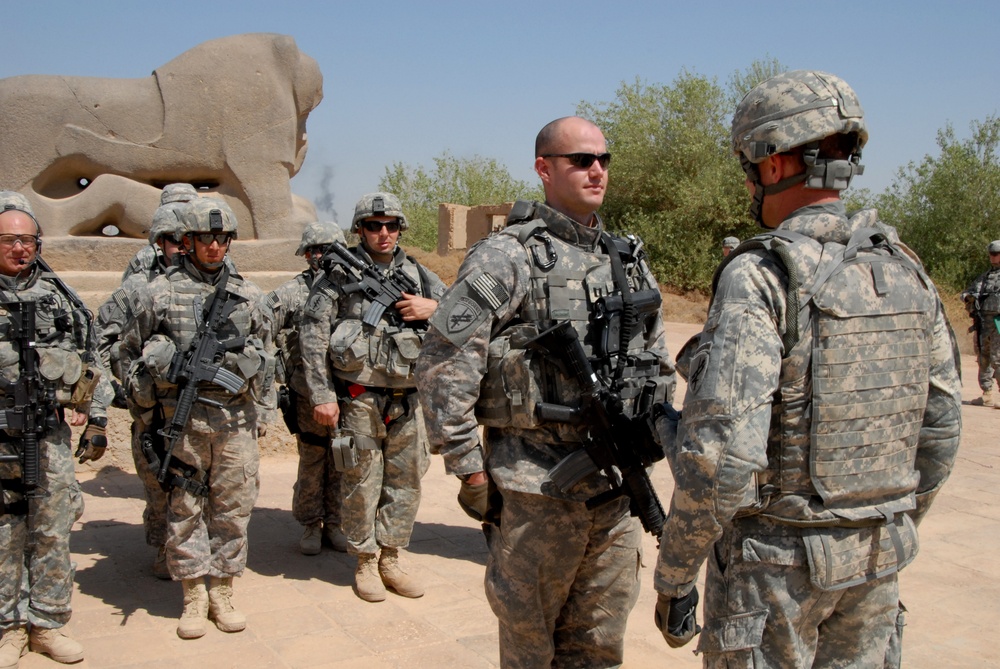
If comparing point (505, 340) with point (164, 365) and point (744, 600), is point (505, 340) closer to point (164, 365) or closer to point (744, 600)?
point (744, 600)

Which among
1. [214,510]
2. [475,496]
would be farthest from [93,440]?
[475,496]

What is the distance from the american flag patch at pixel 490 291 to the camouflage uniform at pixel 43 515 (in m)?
2.31

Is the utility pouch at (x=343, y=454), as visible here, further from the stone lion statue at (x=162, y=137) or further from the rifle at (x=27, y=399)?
the stone lion statue at (x=162, y=137)

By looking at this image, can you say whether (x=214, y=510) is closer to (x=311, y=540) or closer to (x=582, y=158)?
(x=311, y=540)

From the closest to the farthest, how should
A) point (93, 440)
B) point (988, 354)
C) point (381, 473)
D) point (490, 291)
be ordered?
point (490, 291) < point (93, 440) < point (381, 473) < point (988, 354)

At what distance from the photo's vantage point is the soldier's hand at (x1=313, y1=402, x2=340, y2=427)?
201 inches

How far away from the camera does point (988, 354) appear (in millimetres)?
12539

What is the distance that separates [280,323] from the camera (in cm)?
555

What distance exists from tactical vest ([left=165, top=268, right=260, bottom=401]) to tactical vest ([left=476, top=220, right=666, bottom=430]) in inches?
76.3

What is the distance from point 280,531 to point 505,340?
375 cm

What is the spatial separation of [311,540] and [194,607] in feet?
4.26

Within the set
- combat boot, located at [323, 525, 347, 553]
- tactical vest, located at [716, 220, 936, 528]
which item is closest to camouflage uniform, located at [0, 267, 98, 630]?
combat boot, located at [323, 525, 347, 553]

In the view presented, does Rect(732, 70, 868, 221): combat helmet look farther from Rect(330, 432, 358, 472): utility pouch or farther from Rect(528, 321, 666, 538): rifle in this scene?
Rect(330, 432, 358, 472): utility pouch

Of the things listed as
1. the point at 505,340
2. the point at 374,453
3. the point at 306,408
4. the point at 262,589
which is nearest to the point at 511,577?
the point at 505,340
